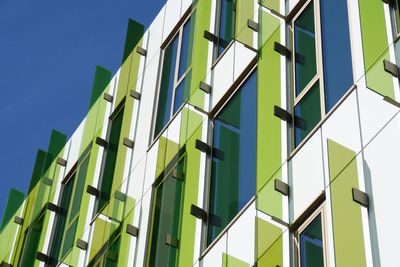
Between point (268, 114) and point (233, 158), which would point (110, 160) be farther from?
point (268, 114)

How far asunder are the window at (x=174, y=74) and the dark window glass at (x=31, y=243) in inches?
263

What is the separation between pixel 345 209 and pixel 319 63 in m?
3.92

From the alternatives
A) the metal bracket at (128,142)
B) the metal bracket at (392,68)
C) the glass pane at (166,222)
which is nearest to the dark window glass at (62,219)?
the metal bracket at (128,142)

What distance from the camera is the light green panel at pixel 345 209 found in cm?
1314

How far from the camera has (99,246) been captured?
22.7 metres

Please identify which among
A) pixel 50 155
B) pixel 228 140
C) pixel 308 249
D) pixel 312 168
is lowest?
pixel 308 249

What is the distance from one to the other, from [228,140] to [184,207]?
5.05ft

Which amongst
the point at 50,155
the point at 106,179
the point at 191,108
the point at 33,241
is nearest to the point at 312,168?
the point at 191,108

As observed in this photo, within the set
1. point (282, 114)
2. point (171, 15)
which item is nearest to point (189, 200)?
point (282, 114)

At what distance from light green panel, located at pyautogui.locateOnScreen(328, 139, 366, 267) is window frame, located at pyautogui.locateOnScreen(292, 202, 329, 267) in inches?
15.1

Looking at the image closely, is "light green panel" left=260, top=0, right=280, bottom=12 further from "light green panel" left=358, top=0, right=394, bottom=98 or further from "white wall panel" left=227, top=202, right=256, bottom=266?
"white wall panel" left=227, top=202, right=256, bottom=266

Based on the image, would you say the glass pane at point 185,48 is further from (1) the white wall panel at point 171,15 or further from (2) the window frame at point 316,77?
(2) the window frame at point 316,77

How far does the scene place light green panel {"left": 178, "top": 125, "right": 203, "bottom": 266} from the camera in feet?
59.9

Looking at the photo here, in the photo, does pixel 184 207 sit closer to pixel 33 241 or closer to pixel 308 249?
pixel 308 249
